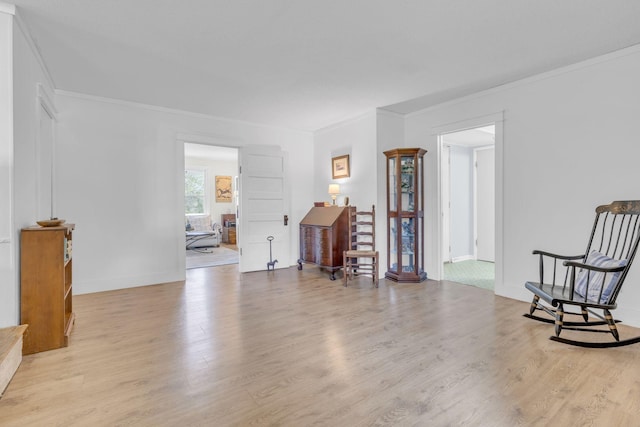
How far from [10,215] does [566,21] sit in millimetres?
4507

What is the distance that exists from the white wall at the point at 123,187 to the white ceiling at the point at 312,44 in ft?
1.38

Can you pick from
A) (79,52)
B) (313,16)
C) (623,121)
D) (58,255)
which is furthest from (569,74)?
(58,255)

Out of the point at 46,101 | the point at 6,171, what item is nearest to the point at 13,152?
the point at 6,171

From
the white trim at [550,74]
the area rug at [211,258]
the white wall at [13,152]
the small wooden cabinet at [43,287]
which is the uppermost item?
the white trim at [550,74]

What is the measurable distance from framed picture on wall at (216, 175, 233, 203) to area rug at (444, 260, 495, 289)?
6611mm

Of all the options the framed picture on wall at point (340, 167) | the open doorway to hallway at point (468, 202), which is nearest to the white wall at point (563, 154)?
the framed picture on wall at point (340, 167)

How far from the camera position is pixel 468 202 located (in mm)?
6555

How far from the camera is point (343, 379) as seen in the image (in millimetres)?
2090

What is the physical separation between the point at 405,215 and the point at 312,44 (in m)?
2.72

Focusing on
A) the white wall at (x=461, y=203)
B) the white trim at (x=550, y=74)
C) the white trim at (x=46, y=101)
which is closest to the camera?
the white trim at (x=550, y=74)

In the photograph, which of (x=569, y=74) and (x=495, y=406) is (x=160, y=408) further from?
(x=569, y=74)

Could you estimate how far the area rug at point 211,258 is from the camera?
618 cm

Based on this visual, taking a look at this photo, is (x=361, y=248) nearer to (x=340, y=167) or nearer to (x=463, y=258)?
(x=340, y=167)

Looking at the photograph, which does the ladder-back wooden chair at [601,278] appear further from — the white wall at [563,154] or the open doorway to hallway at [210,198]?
the open doorway to hallway at [210,198]
